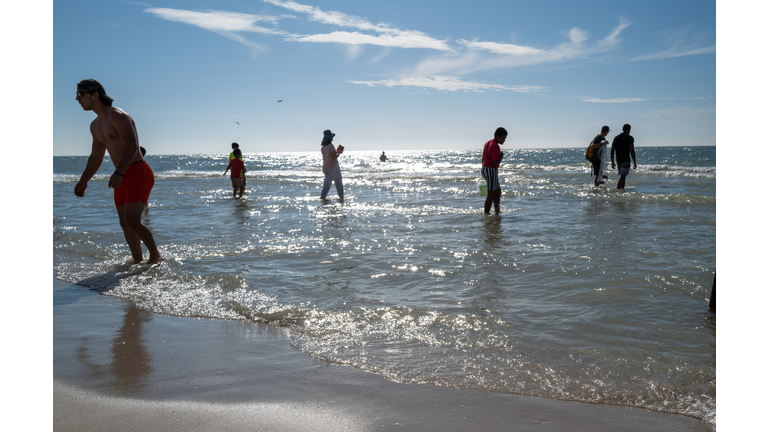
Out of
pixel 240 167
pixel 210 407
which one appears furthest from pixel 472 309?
pixel 240 167

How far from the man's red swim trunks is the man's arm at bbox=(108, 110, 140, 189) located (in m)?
0.16

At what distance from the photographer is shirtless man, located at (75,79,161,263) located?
4.41 meters

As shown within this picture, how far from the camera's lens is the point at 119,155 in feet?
15.2

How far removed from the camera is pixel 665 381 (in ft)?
7.56

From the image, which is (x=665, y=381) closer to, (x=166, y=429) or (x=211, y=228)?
(x=166, y=429)

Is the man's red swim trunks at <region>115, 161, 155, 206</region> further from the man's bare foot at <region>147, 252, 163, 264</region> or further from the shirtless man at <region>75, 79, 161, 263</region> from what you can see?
the man's bare foot at <region>147, 252, 163, 264</region>

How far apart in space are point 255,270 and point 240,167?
967 centimetres

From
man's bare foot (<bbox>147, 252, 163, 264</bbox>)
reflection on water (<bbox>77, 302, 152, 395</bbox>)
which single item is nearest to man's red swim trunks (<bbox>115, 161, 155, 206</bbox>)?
man's bare foot (<bbox>147, 252, 163, 264</bbox>)

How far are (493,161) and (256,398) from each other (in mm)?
7229

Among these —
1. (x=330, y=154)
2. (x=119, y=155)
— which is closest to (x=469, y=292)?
(x=119, y=155)

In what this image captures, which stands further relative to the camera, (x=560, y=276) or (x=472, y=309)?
(x=560, y=276)

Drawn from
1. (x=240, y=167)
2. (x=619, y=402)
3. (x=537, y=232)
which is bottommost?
(x=619, y=402)

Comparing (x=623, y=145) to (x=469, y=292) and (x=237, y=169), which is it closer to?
(x=469, y=292)

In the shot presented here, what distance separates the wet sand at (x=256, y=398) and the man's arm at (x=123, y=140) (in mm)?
2046
